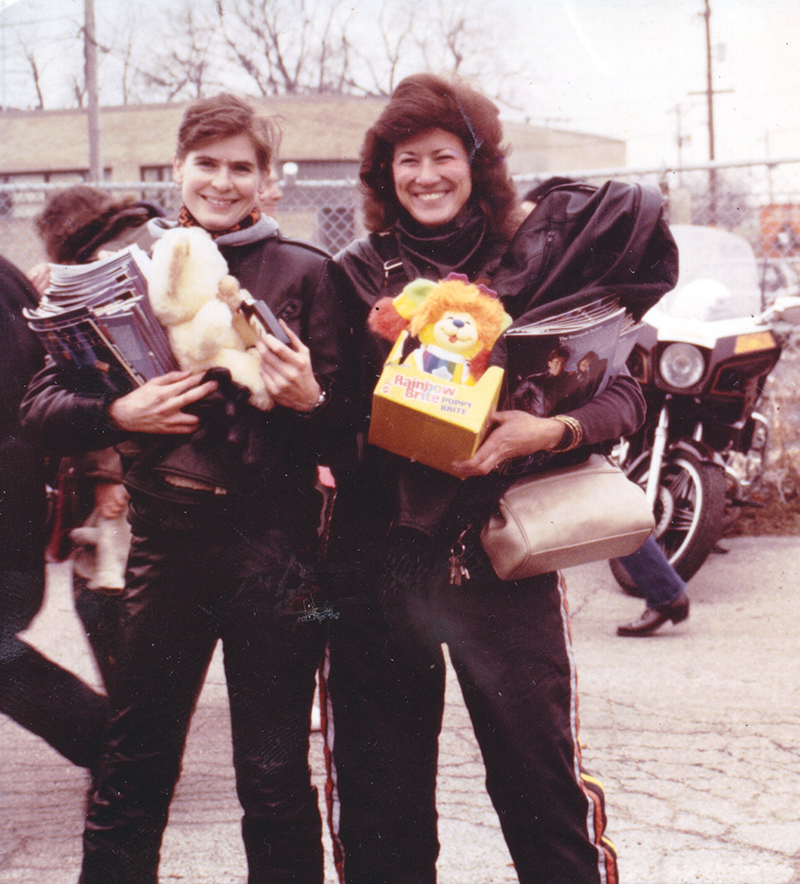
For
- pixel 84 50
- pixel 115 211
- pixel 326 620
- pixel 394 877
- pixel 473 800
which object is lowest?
pixel 473 800

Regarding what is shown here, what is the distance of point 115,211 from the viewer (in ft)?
8.38

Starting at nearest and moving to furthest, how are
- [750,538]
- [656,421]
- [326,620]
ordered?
[326,620] < [656,421] < [750,538]

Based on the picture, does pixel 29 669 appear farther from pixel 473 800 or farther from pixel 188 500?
pixel 473 800

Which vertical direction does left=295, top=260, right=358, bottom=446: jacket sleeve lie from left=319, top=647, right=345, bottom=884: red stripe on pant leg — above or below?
above

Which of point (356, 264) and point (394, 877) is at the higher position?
point (356, 264)

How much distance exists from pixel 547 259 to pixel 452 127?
13.5 inches

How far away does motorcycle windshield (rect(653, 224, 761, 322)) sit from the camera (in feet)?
15.3

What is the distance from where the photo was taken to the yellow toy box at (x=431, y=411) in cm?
180

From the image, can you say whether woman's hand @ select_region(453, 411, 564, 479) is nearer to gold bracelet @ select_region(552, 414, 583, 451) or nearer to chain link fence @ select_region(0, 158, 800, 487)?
gold bracelet @ select_region(552, 414, 583, 451)

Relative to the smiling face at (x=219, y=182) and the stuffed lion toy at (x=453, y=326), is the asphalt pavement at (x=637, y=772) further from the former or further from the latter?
the smiling face at (x=219, y=182)

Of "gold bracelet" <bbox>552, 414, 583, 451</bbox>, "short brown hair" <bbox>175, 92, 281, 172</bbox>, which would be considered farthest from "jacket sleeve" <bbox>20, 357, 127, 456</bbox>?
"gold bracelet" <bbox>552, 414, 583, 451</bbox>

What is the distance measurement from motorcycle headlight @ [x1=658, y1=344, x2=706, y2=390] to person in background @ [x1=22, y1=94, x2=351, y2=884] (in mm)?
2779

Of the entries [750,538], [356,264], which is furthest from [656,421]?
[356,264]

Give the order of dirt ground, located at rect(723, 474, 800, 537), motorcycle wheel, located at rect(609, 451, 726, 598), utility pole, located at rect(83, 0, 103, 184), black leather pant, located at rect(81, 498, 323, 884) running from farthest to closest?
dirt ground, located at rect(723, 474, 800, 537) < motorcycle wheel, located at rect(609, 451, 726, 598) < utility pole, located at rect(83, 0, 103, 184) < black leather pant, located at rect(81, 498, 323, 884)
